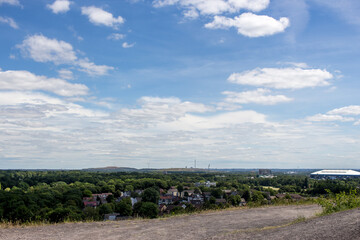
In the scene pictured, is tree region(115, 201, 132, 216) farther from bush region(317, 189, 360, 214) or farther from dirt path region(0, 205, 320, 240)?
bush region(317, 189, 360, 214)

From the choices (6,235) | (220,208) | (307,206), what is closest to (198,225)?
(220,208)

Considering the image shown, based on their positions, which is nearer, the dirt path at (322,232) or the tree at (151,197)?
the dirt path at (322,232)

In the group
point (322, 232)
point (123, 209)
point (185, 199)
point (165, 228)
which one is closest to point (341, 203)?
point (322, 232)

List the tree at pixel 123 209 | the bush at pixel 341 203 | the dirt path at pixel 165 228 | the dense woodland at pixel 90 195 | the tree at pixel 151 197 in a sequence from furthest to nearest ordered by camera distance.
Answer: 1. the tree at pixel 151 197
2. the tree at pixel 123 209
3. the dense woodland at pixel 90 195
4. the bush at pixel 341 203
5. the dirt path at pixel 165 228

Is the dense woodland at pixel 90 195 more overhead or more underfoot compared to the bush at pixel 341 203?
more underfoot

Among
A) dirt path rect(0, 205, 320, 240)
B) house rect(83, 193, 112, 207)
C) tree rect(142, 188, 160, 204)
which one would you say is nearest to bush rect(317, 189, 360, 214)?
dirt path rect(0, 205, 320, 240)

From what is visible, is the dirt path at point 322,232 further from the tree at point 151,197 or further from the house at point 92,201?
the tree at point 151,197

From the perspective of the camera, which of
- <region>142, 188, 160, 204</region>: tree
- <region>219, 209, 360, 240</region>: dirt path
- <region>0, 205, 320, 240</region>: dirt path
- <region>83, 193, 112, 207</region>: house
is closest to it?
<region>219, 209, 360, 240</region>: dirt path

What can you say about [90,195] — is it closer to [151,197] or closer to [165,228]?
[151,197]

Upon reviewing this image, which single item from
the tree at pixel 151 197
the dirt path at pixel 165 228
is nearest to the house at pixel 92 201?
the tree at pixel 151 197

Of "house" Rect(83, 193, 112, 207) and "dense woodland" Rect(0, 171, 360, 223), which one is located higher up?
"dense woodland" Rect(0, 171, 360, 223)
